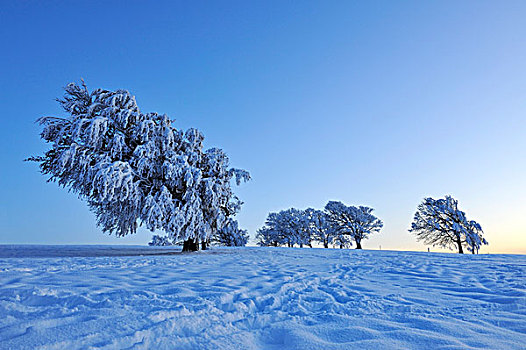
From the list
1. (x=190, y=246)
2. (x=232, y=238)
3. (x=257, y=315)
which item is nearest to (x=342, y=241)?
(x=232, y=238)

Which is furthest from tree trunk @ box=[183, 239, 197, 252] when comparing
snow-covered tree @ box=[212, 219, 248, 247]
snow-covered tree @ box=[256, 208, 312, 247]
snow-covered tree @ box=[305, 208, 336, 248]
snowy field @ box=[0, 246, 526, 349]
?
snow-covered tree @ box=[256, 208, 312, 247]

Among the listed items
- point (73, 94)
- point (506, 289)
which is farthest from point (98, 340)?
point (73, 94)

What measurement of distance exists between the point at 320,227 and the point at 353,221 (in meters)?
4.94

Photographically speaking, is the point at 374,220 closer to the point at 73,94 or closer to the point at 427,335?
the point at 73,94

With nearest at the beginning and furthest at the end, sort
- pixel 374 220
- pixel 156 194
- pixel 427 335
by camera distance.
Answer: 1. pixel 427 335
2. pixel 156 194
3. pixel 374 220

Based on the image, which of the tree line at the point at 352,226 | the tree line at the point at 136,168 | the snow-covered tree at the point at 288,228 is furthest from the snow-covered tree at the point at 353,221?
the tree line at the point at 136,168

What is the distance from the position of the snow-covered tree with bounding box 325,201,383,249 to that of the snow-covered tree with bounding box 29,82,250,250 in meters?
23.2

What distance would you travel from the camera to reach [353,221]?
33125mm

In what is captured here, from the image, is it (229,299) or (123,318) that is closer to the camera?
(123,318)

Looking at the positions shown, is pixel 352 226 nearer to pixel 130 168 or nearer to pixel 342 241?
pixel 342 241

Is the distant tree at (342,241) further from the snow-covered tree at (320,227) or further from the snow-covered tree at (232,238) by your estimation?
the snow-covered tree at (232,238)

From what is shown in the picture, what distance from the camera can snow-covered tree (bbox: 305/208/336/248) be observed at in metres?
34.1

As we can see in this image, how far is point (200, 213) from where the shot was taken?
1216cm

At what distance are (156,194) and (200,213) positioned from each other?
2019 millimetres
